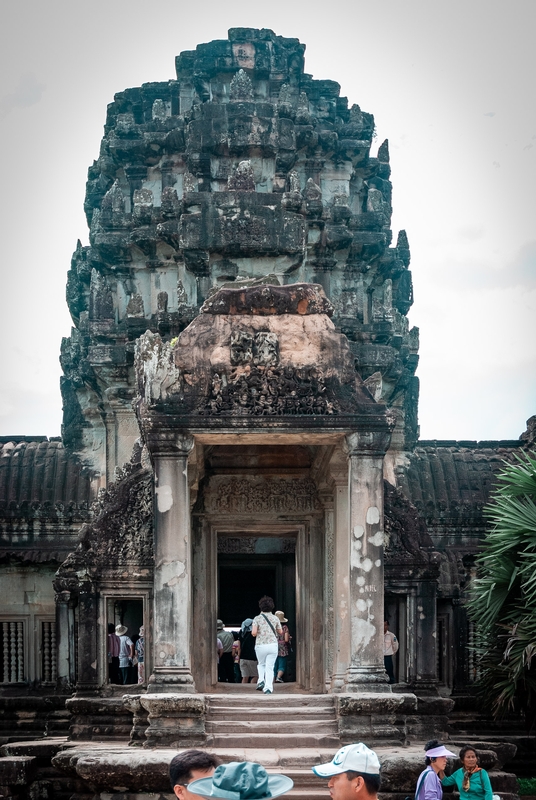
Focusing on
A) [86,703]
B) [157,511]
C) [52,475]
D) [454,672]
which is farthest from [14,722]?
[157,511]

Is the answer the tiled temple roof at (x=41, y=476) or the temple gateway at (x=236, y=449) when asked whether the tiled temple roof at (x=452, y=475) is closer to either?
the temple gateway at (x=236, y=449)

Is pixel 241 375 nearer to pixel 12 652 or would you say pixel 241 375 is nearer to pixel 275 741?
pixel 275 741

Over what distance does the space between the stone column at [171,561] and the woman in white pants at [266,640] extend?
79.4 inches

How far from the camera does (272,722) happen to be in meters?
16.7

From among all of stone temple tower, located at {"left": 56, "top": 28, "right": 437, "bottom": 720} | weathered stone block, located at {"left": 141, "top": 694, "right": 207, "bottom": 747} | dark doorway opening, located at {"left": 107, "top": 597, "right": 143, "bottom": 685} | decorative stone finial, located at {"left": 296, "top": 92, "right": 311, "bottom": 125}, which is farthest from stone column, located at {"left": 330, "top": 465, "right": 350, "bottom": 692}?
decorative stone finial, located at {"left": 296, "top": 92, "right": 311, "bottom": 125}

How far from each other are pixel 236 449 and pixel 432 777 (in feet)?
25.1

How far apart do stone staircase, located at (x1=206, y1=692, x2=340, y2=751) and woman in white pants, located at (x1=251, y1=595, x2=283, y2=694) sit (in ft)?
3.26

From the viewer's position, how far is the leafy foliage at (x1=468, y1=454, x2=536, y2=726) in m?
20.0

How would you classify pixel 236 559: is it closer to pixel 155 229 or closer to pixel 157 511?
pixel 155 229

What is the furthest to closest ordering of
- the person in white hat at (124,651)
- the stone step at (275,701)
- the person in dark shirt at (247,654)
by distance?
the person in dark shirt at (247,654) → the person in white hat at (124,651) → the stone step at (275,701)

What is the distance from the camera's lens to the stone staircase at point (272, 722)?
53.4ft

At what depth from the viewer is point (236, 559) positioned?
26250mm

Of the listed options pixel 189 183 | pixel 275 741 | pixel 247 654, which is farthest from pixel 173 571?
pixel 189 183

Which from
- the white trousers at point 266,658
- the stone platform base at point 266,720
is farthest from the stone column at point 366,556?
the white trousers at point 266,658
